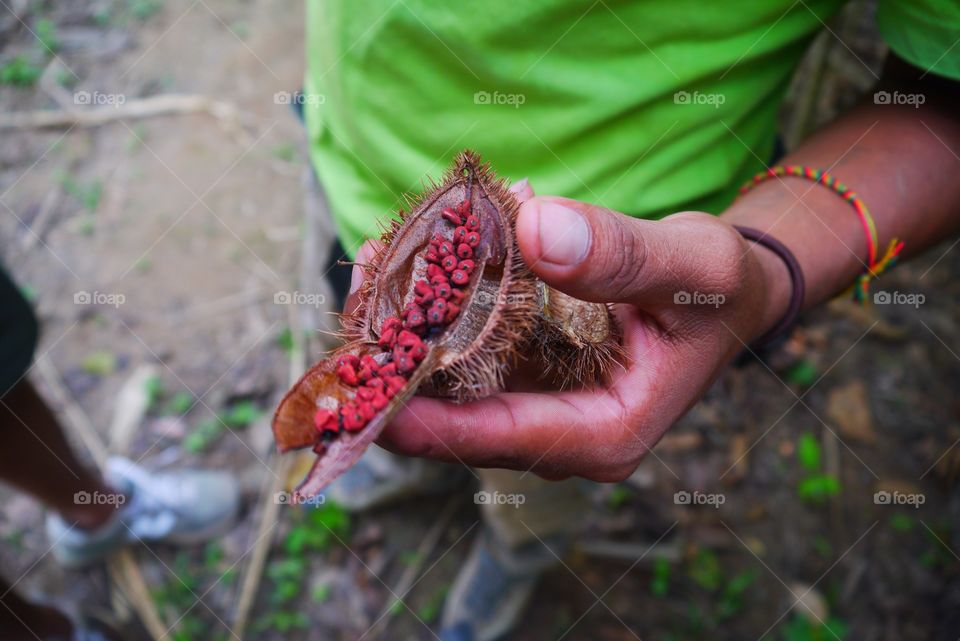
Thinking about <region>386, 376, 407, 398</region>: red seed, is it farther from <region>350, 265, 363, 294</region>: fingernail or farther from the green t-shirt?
the green t-shirt

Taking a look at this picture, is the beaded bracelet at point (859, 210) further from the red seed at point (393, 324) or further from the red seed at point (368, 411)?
the red seed at point (368, 411)

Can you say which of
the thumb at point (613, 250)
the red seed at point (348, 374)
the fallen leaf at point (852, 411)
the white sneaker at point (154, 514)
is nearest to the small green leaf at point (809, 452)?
the fallen leaf at point (852, 411)

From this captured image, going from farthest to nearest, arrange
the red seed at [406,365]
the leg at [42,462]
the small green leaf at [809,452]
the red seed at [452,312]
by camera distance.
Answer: the small green leaf at [809,452]
the leg at [42,462]
the red seed at [452,312]
the red seed at [406,365]

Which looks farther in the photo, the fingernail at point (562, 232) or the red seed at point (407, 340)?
the red seed at point (407, 340)

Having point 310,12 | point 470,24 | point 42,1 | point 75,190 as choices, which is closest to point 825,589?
point 470,24

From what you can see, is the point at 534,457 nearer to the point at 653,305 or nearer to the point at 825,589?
the point at 653,305

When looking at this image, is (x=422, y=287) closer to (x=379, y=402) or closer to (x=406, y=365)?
(x=406, y=365)
